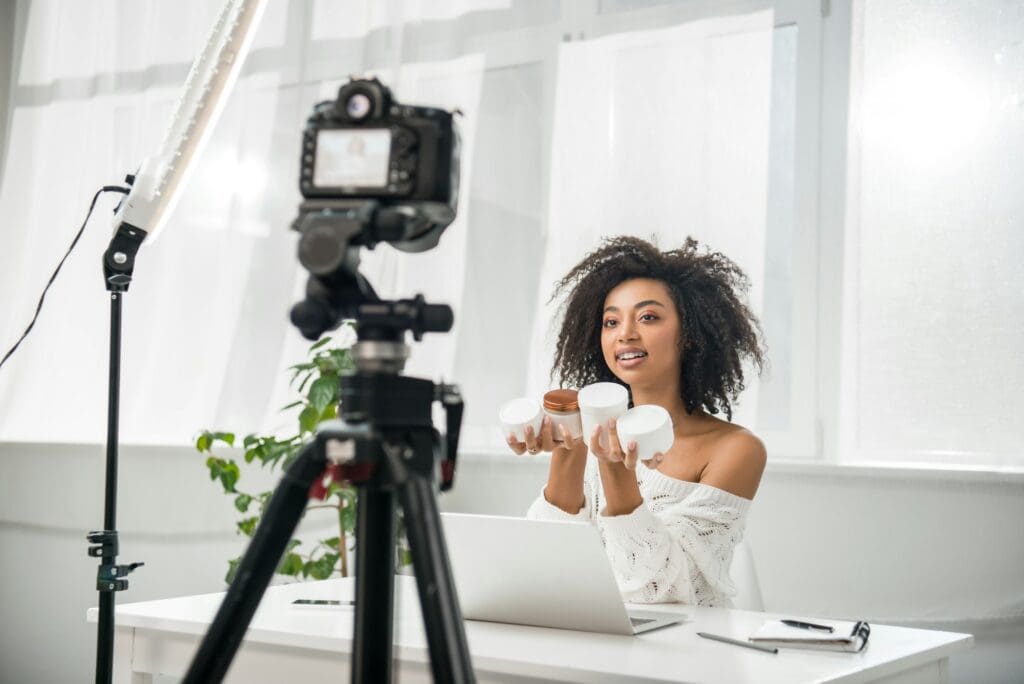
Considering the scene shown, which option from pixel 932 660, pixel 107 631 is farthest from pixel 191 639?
pixel 932 660

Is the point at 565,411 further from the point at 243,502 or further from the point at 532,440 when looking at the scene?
the point at 243,502

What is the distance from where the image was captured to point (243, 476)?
3229mm

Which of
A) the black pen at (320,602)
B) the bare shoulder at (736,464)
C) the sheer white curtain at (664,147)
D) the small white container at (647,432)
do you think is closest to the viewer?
the small white container at (647,432)

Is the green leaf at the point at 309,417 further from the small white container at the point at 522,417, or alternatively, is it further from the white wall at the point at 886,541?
the small white container at the point at 522,417

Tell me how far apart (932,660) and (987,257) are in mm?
1188

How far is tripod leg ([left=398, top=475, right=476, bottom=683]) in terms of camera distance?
81 centimetres

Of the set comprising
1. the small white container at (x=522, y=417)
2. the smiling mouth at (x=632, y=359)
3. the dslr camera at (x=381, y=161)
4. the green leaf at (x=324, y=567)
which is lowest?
the green leaf at (x=324, y=567)

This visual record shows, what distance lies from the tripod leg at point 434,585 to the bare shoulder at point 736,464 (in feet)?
3.57

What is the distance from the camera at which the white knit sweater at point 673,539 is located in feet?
5.45

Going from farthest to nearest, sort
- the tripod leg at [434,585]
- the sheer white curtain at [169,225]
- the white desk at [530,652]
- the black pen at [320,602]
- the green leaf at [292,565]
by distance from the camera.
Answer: the sheer white curtain at [169,225]
the green leaf at [292,565]
the black pen at [320,602]
the white desk at [530,652]
the tripod leg at [434,585]

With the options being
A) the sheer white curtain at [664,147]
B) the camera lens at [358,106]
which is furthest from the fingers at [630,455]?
the sheer white curtain at [664,147]

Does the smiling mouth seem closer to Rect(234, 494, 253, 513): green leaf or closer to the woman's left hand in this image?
the woman's left hand

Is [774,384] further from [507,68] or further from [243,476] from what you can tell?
[243,476]

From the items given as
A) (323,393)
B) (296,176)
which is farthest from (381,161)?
(296,176)
